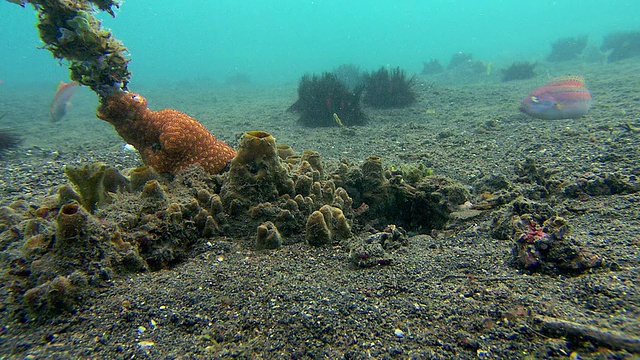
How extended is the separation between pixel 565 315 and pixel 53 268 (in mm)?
2951

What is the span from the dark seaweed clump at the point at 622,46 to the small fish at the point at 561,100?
1534cm

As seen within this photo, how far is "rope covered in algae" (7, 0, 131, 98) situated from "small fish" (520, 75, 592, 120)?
8249mm

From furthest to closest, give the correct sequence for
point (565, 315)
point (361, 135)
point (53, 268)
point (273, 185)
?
point (361, 135) < point (273, 185) < point (53, 268) < point (565, 315)

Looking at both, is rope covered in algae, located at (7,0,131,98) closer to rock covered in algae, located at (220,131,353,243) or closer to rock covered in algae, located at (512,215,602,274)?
rock covered in algae, located at (220,131,353,243)

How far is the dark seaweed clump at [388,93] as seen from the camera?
449 inches

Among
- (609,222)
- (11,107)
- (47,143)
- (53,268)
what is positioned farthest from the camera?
(11,107)

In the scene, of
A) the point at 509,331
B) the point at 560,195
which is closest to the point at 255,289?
the point at 509,331

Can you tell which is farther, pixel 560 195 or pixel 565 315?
pixel 560 195

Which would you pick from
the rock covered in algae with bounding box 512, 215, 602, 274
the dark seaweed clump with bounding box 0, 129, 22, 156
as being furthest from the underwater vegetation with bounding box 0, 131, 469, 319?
the dark seaweed clump with bounding box 0, 129, 22, 156

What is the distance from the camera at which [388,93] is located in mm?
11500

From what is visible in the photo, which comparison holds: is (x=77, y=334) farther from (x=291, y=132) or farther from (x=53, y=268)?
(x=291, y=132)

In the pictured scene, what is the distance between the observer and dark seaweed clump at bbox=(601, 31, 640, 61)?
1710cm

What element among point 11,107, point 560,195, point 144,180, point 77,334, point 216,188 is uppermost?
point 11,107

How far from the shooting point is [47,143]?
30.1 feet
